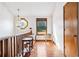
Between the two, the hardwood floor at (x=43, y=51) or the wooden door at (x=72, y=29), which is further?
the hardwood floor at (x=43, y=51)

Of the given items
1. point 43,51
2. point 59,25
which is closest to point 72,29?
point 43,51

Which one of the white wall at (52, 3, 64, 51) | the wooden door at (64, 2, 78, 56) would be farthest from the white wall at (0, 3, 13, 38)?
the white wall at (52, 3, 64, 51)

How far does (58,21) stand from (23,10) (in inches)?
64.3

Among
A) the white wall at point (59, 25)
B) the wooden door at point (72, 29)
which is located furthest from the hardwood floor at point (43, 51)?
the white wall at point (59, 25)

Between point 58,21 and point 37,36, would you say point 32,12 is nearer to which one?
point 37,36

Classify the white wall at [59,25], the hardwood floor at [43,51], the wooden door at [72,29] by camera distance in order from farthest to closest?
1. the white wall at [59,25]
2. the hardwood floor at [43,51]
3. the wooden door at [72,29]

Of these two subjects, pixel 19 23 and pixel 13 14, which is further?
pixel 13 14

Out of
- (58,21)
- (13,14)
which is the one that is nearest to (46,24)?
(13,14)

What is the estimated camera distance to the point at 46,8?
3842 millimetres

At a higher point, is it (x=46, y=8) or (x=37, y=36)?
(x=46, y=8)

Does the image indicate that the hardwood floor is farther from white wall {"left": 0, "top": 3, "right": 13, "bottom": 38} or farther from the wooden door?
white wall {"left": 0, "top": 3, "right": 13, "bottom": 38}

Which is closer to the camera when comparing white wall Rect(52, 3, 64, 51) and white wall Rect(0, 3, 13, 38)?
white wall Rect(0, 3, 13, 38)

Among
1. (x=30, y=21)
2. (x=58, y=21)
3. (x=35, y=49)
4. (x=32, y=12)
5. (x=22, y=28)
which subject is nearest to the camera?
(x=22, y=28)

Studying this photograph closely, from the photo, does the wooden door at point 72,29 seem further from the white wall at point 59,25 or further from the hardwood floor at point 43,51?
the white wall at point 59,25
